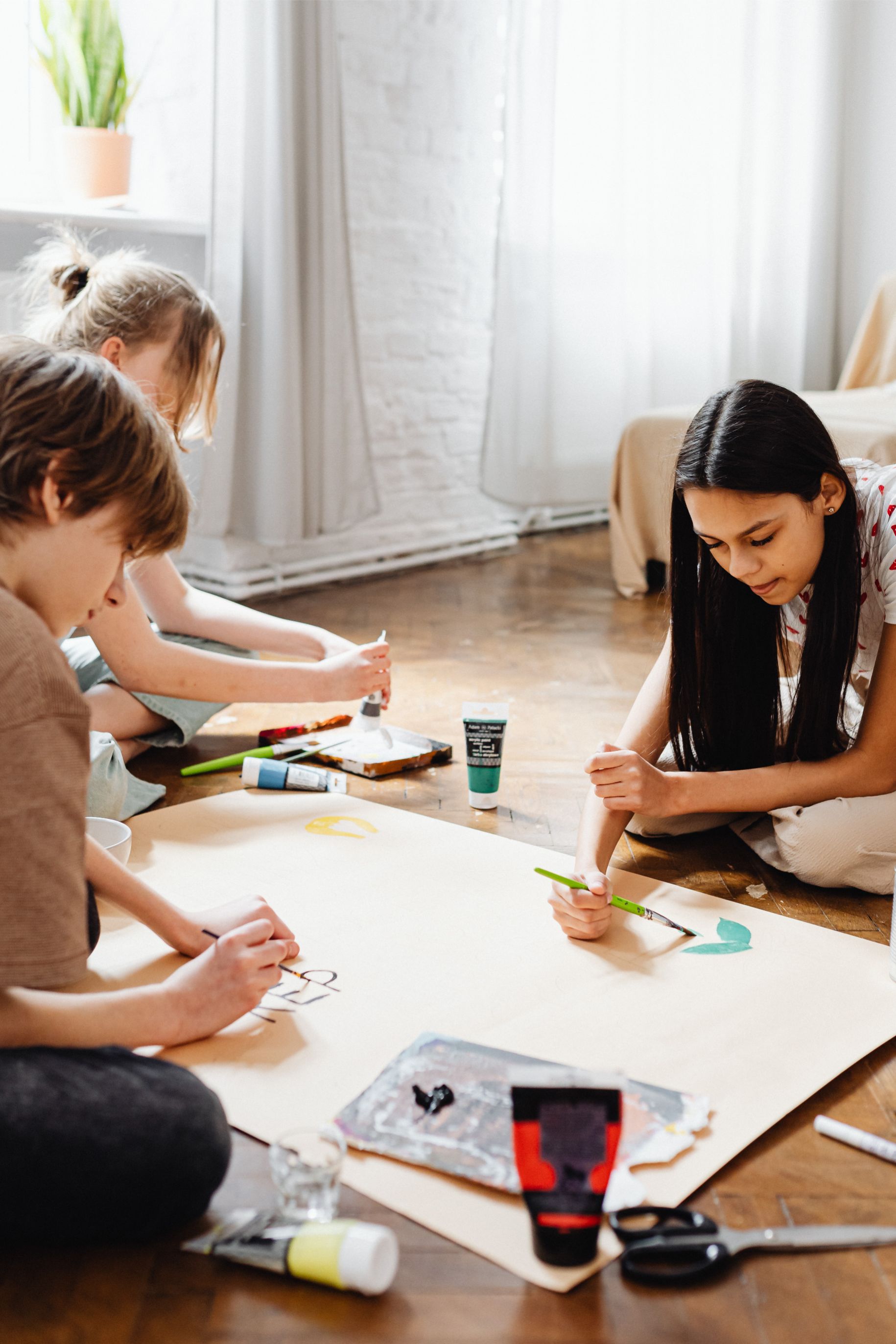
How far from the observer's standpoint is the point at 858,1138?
3.64 ft

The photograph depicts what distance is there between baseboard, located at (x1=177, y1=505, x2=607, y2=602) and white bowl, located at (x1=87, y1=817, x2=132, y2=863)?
2.00 m

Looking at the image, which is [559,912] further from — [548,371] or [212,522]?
[548,371]

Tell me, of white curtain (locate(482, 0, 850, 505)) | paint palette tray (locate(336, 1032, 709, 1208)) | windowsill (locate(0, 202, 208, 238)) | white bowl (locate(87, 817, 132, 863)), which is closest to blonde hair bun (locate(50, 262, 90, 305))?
white bowl (locate(87, 817, 132, 863))

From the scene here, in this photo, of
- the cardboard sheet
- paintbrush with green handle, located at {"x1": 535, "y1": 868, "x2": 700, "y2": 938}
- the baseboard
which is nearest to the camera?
the cardboard sheet

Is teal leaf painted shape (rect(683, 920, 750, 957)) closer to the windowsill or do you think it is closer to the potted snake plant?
the windowsill

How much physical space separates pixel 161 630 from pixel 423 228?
2.18 m

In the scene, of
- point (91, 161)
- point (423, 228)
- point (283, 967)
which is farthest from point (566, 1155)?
point (423, 228)

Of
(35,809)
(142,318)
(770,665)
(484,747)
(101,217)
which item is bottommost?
(484,747)

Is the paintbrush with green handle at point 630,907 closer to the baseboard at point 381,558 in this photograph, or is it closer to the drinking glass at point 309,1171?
the drinking glass at point 309,1171

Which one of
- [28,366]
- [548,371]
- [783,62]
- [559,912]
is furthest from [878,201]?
[28,366]

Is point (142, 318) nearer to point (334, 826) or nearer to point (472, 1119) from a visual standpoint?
point (334, 826)

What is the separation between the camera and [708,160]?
4637mm

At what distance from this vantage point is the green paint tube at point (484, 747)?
6.27 ft

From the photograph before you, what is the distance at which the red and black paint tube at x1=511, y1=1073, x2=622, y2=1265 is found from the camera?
877 mm
